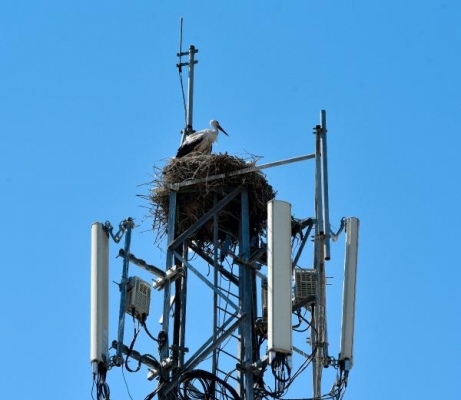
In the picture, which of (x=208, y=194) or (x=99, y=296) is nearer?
(x=99, y=296)

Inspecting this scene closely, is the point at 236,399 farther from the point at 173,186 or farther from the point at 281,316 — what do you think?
the point at 173,186

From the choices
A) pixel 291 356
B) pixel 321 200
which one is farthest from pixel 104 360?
pixel 321 200

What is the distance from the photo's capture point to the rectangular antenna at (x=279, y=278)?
20.6 metres

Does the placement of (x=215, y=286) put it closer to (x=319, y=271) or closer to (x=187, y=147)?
(x=319, y=271)

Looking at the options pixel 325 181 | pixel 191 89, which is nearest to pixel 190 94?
pixel 191 89

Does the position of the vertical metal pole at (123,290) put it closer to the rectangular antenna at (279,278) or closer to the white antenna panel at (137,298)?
the white antenna panel at (137,298)

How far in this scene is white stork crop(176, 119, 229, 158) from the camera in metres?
26.1

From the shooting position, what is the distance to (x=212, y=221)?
Result: 24109mm

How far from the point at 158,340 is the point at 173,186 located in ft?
9.28

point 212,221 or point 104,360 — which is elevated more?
point 212,221

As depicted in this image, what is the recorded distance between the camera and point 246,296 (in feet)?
73.8

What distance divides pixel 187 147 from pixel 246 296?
14.5 feet

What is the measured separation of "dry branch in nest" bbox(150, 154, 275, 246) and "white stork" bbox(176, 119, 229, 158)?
1.16 metres

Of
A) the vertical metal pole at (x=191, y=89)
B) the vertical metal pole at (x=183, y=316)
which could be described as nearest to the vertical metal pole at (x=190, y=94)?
the vertical metal pole at (x=191, y=89)
